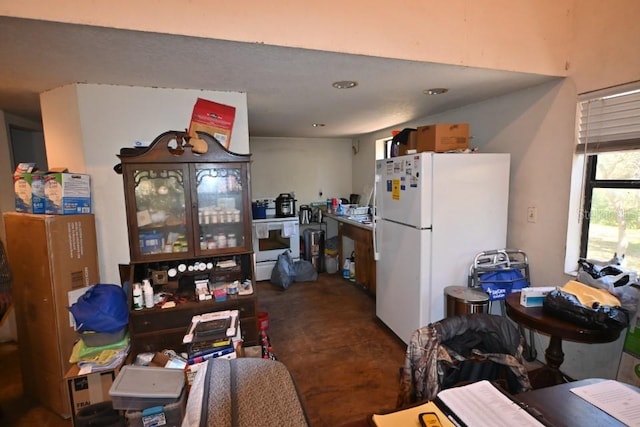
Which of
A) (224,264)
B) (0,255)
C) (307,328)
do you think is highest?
(0,255)

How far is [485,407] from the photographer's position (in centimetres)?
88

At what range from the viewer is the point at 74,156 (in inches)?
88.3

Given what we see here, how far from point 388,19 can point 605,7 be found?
1.38 m

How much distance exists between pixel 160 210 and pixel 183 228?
0.20 meters

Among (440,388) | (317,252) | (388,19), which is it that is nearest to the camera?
(440,388)

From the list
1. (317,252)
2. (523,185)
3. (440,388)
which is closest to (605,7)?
(523,185)

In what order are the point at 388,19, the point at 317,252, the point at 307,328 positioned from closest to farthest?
the point at 388,19
the point at 307,328
the point at 317,252

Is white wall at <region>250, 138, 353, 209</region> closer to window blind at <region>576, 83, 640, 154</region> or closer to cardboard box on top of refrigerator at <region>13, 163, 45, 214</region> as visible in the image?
cardboard box on top of refrigerator at <region>13, 163, 45, 214</region>

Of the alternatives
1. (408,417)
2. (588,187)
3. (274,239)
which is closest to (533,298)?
(588,187)

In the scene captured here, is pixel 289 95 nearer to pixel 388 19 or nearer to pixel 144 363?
pixel 388 19

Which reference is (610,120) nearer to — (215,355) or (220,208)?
(220,208)

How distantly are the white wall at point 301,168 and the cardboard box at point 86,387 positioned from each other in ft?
11.0

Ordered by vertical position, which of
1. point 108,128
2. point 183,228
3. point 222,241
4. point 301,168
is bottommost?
point 222,241

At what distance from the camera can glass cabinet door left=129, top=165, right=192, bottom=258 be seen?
2.05 meters
